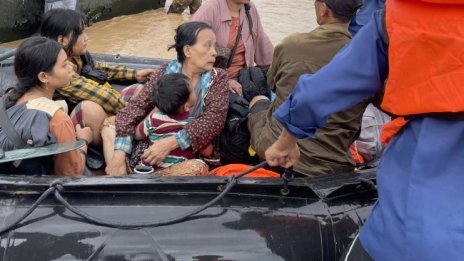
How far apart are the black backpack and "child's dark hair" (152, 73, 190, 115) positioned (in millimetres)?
263

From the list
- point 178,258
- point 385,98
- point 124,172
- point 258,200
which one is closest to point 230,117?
point 124,172

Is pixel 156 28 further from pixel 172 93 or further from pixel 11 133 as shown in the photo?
pixel 11 133

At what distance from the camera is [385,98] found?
47.4 inches

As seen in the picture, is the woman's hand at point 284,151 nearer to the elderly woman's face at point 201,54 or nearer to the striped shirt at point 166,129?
the striped shirt at point 166,129

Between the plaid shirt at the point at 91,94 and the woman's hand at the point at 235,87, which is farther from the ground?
the plaid shirt at the point at 91,94

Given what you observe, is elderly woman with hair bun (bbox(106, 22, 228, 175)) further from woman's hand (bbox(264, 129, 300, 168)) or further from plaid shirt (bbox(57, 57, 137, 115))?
woman's hand (bbox(264, 129, 300, 168))

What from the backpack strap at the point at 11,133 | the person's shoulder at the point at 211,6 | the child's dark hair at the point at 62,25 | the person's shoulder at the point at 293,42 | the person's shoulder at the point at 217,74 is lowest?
the person's shoulder at the point at 217,74

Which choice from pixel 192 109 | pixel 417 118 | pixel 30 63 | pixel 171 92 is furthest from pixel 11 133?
pixel 417 118

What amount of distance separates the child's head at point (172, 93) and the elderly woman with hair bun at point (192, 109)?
0.30ft

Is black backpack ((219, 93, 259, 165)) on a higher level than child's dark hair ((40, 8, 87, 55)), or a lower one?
lower

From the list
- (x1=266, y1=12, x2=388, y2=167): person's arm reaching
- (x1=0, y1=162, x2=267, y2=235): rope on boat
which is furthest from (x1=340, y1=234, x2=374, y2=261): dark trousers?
(x1=0, y1=162, x2=267, y2=235): rope on boat

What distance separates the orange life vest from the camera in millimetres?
1084

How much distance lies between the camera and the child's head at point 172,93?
2.32 meters

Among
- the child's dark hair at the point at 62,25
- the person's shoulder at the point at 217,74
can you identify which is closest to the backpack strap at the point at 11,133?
the child's dark hair at the point at 62,25
